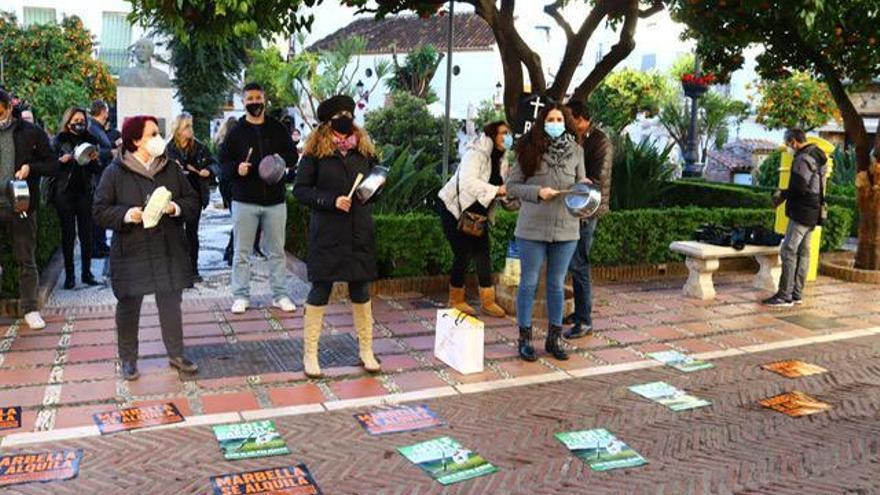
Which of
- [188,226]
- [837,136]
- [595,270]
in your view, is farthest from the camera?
[837,136]

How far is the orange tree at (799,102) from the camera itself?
24.1m

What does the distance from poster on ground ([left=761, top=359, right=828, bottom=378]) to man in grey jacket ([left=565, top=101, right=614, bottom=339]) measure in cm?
140

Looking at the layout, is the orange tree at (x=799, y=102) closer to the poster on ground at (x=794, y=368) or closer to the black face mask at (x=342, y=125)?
the poster on ground at (x=794, y=368)

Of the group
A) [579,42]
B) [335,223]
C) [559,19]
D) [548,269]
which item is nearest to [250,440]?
[335,223]

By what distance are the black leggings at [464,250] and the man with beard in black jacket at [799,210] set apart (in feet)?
9.47

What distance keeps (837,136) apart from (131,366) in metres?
31.9

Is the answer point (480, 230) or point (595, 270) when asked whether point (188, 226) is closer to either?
point (480, 230)

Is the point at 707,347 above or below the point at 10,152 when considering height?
below

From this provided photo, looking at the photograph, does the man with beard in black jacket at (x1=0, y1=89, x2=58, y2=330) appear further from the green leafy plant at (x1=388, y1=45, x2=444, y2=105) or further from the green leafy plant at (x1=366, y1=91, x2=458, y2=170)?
the green leafy plant at (x1=388, y1=45, x2=444, y2=105)

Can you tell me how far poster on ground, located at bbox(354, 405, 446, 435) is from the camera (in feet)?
15.5

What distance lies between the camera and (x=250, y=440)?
4445mm

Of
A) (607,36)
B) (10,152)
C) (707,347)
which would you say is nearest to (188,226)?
(10,152)

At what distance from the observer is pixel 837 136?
32031mm

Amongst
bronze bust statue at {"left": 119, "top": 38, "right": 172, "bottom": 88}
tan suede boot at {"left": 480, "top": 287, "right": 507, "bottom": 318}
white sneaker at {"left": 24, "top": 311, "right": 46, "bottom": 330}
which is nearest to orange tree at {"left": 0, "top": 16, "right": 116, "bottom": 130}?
bronze bust statue at {"left": 119, "top": 38, "right": 172, "bottom": 88}
